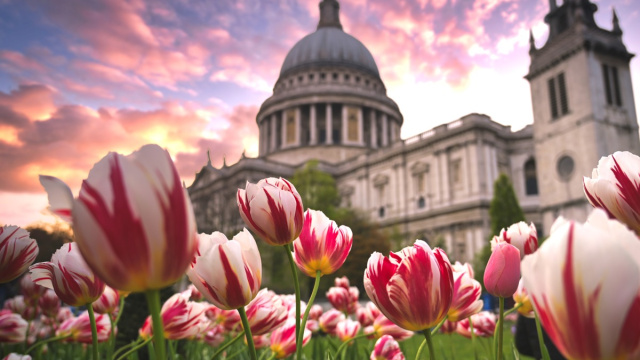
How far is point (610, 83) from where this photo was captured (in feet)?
96.7

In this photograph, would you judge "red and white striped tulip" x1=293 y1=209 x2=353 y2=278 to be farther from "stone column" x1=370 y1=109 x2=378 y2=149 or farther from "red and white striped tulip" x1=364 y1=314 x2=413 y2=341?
"stone column" x1=370 y1=109 x2=378 y2=149

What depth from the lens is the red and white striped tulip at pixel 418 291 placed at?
100 centimetres

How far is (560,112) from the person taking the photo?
30.2 metres

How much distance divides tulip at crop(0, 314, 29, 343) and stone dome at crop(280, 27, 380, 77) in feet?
192

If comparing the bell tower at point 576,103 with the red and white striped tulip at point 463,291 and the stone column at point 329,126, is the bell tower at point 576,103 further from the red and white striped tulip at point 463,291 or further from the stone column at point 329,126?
the red and white striped tulip at point 463,291

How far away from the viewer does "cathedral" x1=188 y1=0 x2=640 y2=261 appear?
94.6 ft

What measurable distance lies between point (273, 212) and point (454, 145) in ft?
123

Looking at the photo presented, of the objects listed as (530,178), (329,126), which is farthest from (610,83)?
(329,126)

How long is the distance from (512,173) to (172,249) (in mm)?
40087

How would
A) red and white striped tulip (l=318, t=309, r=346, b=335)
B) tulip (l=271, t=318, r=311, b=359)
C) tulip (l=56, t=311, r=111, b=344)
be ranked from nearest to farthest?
tulip (l=271, t=318, r=311, b=359)
tulip (l=56, t=311, r=111, b=344)
red and white striped tulip (l=318, t=309, r=346, b=335)

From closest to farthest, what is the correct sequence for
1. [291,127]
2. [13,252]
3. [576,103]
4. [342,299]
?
1. [13,252]
2. [342,299]
3. [576,103]
4. [291,127]

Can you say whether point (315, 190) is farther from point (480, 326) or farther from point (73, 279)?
point (73, 279)

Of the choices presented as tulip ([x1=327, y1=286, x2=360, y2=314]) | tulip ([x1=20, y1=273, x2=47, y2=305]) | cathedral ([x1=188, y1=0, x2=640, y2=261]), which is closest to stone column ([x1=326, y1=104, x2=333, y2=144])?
cathedral ([x1=188, y1=0, x2=640, y2=261])

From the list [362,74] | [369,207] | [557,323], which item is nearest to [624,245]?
[557,323]
